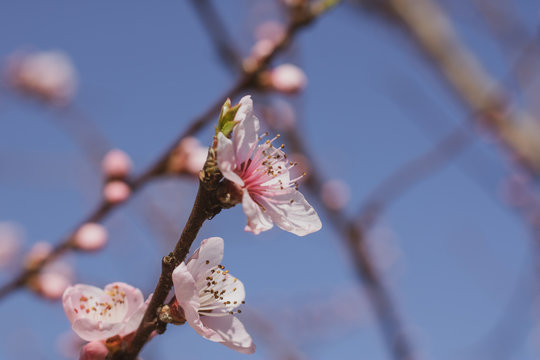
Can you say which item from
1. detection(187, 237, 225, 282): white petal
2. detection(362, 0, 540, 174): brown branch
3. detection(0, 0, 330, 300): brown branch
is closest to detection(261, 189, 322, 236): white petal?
detection(187, 237, 225, 282): white petal

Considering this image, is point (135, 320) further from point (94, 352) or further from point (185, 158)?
point (185, 158)

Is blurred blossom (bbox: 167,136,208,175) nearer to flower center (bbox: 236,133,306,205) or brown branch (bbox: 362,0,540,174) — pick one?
flower center (bbox: 236,133,306,205)

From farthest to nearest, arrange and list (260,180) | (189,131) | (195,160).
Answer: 1. (195,160)
2. (189,131)
3. (260,180)

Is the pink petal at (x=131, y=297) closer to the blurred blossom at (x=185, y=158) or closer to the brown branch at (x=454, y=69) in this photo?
the blurred blossom at (x=185, y=158)

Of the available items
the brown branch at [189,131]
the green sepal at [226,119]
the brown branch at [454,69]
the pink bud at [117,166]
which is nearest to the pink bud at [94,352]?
the green sepal at [226,119]

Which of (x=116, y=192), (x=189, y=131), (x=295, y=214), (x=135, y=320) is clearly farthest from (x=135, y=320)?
(x=116, y=192)

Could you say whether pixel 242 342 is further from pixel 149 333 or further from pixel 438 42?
pixel 438 42

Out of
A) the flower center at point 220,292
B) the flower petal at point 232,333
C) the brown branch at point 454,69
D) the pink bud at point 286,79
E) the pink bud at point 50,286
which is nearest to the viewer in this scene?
the flower petal at point 232,333

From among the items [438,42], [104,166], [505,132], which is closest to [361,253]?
[104,166]

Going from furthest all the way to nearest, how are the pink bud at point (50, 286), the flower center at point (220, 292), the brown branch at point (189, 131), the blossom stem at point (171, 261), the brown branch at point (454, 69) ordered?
the brown branch at point (454, 69)
the pink bud at point (50, 286)
the brown branch at point (189, 131)
the flower center at point (220, 292)
the blossom stem at point (171, 261)
